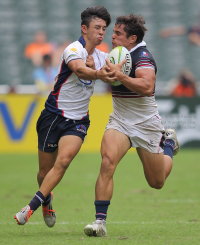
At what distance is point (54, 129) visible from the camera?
18.9 ft

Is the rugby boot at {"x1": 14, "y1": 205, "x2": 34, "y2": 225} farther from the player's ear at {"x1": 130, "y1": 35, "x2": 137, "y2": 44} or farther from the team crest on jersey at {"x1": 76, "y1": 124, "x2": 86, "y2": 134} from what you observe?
the player's ear at {"x1": 130, "y1": 35, "x2": 137, "y2": 44}

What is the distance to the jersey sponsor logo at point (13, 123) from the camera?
1291 centimetres

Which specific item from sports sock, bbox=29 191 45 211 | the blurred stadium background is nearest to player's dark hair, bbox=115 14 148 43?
sports sock, bbox=29 191 45 211

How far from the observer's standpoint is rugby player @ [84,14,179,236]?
5.37 m

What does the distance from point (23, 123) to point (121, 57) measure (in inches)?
310

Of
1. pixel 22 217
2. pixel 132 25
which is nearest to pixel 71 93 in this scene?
pixel 132 25

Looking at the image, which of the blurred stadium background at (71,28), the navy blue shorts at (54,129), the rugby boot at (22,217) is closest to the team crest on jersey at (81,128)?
the navy blue shorts at (54,129)

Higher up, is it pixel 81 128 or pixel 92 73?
pixel 92 73

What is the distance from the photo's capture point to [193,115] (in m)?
13.3

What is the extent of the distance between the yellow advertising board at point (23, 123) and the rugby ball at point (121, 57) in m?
→ 7.70

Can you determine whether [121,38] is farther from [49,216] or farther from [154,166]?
[49,216]

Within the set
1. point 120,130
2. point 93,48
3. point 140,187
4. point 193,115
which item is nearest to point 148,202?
point 140,187

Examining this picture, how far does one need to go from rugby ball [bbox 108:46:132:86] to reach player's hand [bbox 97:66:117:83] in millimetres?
196

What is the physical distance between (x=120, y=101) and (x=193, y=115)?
7797 mm
